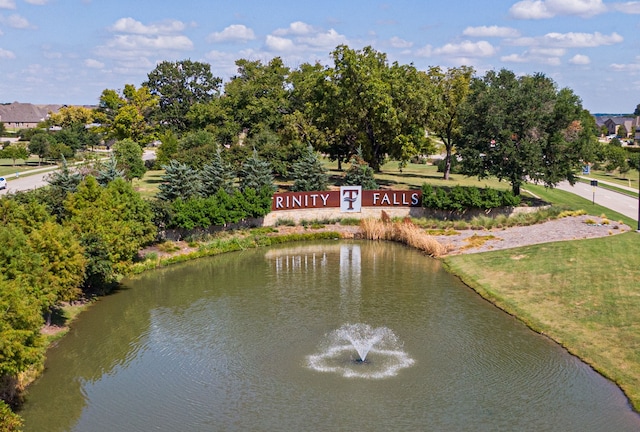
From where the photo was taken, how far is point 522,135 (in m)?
62.2

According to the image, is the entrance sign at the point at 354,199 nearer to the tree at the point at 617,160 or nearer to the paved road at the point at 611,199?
the paved road at the point at 611,199

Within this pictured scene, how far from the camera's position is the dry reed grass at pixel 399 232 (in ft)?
177

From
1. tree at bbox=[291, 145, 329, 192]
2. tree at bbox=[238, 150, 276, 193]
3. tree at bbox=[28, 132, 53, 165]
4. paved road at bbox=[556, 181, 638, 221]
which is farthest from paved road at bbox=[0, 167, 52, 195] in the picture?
paved road at bbox=[556, 181, 638, 221]

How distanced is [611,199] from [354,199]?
2939 cm

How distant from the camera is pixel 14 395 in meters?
26.5

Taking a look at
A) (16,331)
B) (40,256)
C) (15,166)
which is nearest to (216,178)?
(40,256)

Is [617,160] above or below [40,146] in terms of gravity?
below

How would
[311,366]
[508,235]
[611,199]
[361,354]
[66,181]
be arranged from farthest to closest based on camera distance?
1. [611,199]
2. [508,235]
3. [66,181]
4. [361,354]
5. [311,366]

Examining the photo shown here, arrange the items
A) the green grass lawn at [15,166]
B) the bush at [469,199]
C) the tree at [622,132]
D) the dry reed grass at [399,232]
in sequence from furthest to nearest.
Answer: the tree at [622,132], the green grass lawn at [15,166], the bush at [469,199], the dry reed grass at [399,232]

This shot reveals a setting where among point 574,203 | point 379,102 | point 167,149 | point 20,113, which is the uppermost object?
point 20,113

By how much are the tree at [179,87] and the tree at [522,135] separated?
54.6m

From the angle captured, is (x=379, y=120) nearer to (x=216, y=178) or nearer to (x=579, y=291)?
(x=216, y=178)

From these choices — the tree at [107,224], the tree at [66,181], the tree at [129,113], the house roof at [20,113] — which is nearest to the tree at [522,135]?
the tree at [107,224]

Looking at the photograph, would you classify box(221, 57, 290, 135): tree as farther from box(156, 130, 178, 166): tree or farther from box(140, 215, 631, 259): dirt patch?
box(140, 215, 631, 259): dirt patch
